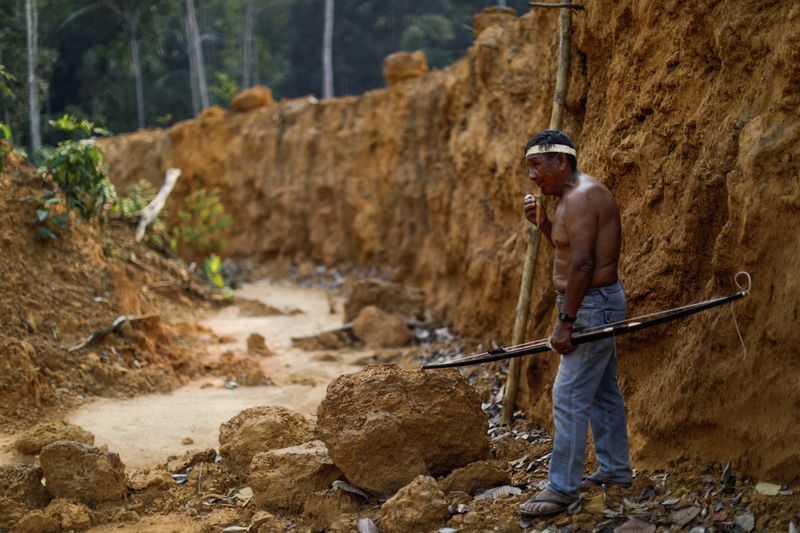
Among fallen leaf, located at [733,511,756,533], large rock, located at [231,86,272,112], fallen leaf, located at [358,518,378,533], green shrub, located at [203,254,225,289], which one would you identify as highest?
large rock, located at [231,86,272,112]

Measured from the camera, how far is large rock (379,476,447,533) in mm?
3348

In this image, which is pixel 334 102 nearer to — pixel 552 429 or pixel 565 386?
pixel 552 429

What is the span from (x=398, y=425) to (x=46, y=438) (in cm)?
266

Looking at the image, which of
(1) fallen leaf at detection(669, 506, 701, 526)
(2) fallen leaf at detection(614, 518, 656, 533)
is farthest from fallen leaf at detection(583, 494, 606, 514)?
(1) fallen leaf at detection(669, 506, 701, 526)

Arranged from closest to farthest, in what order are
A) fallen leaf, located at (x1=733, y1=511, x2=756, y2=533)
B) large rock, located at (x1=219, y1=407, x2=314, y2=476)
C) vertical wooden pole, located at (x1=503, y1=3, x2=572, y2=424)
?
fallen leaf, located at (x1=733, y1=511, x2=756, y2=533)
large rock, located at (x1=219, y1=407, x2=314, y2=476)
vertical wooden pole, located at (x1=503, y1=3, x2=572, y2=424)

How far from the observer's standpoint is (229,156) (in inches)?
703

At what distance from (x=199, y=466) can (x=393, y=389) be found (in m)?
1.61

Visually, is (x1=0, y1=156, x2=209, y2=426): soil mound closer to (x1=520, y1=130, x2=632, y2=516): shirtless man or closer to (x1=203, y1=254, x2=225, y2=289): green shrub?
(x1=203, y1=254, x2=225, y2=289): green shrub

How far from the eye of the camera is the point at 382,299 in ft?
32.5

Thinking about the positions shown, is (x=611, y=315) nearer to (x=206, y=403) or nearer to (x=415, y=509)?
(x=415, y=509)

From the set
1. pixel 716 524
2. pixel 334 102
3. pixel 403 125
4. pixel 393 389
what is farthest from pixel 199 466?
pixel 334 102

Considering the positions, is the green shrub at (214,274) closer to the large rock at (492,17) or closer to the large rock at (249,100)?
the large rock at (492,17)

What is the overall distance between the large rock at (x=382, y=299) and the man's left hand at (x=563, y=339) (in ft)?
21.5

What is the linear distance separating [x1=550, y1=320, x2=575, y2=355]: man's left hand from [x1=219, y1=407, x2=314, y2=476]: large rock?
2110mm
